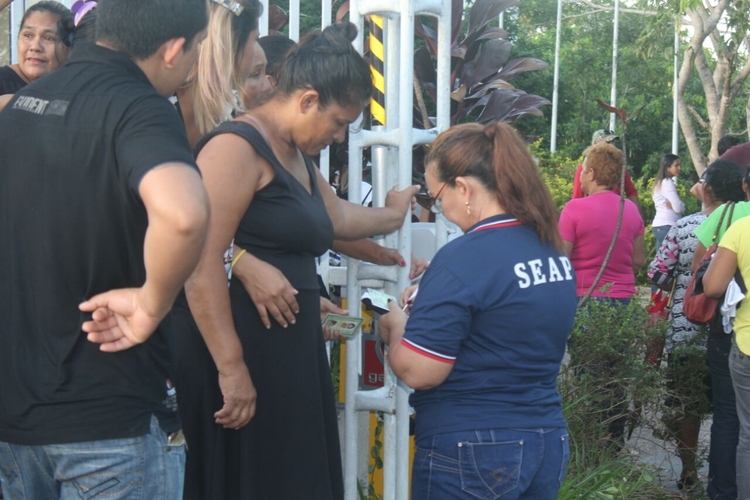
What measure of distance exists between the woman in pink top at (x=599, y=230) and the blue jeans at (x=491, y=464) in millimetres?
2927

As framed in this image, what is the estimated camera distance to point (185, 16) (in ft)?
5.90

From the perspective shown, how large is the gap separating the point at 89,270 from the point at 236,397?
2.32 ft

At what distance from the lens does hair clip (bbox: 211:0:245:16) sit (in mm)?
2461

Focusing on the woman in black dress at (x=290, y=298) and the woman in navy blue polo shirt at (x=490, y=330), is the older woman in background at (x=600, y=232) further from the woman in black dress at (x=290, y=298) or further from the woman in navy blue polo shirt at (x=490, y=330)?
the woman in black dress at (x=290, y=298)

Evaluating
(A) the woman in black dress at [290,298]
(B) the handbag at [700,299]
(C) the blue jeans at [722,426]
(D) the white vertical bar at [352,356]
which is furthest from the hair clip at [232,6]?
(C) the blue jeans at [722,426]

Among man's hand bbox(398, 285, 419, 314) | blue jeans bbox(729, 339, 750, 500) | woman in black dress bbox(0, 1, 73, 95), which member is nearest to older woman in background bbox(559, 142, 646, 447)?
blue jeans bbox(729, 339, 750, 500)

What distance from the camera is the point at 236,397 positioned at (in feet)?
7.78

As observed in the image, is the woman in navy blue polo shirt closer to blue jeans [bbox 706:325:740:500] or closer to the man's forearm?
the man's forearm

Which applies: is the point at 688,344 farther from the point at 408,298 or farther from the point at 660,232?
the point at 660,232

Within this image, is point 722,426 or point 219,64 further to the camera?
point 722,426

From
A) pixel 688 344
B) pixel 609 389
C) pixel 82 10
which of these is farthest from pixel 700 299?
pixel 82 10

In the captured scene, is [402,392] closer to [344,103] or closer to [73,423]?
[344,103]

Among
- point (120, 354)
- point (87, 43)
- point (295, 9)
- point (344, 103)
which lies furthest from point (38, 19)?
point (120, 354)

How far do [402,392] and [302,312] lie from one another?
0.78 meters
